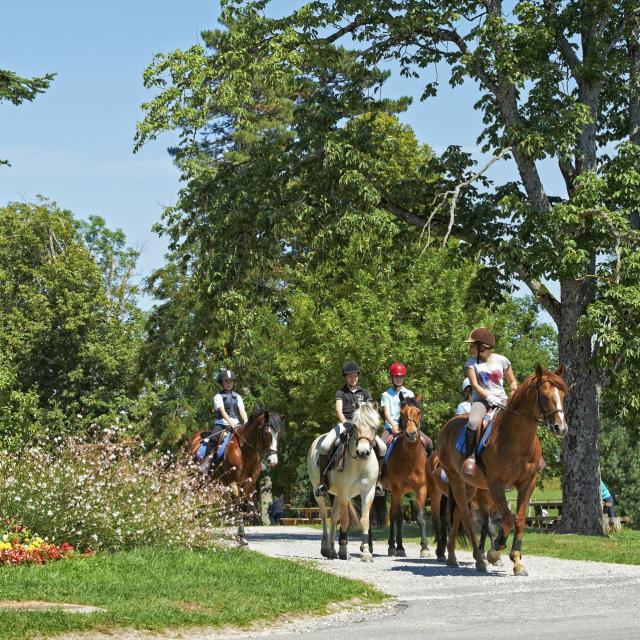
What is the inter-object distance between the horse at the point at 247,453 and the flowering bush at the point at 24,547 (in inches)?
219

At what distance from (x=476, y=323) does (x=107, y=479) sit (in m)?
26.9

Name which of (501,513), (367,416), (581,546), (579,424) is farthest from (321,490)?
(579,424)

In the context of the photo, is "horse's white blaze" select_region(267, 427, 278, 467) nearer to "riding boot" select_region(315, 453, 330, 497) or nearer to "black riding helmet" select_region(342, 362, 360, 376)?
"riding boot" select_region(315, 453, 330, 497)

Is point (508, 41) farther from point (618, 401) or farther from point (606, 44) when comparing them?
point (618, 401)

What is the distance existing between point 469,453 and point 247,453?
→ 5607mm

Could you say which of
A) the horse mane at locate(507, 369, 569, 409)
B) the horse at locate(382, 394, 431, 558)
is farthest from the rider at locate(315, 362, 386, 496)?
the horse mane at locate(507, 369, 569, 409)

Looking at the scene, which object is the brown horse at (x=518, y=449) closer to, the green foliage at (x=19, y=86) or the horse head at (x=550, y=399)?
the horse head at (x=550, y=399)

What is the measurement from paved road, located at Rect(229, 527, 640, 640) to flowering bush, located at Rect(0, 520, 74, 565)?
3.94 m

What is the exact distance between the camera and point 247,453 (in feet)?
71.3

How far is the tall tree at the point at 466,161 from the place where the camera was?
87.0ft

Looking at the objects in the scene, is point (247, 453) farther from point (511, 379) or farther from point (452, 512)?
point (511, 379)

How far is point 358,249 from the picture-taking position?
2759 cm

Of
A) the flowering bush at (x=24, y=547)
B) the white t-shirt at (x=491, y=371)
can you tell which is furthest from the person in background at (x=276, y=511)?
the flowering bush at (x=24, y=547)

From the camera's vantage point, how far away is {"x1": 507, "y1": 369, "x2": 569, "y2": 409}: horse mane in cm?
1603
